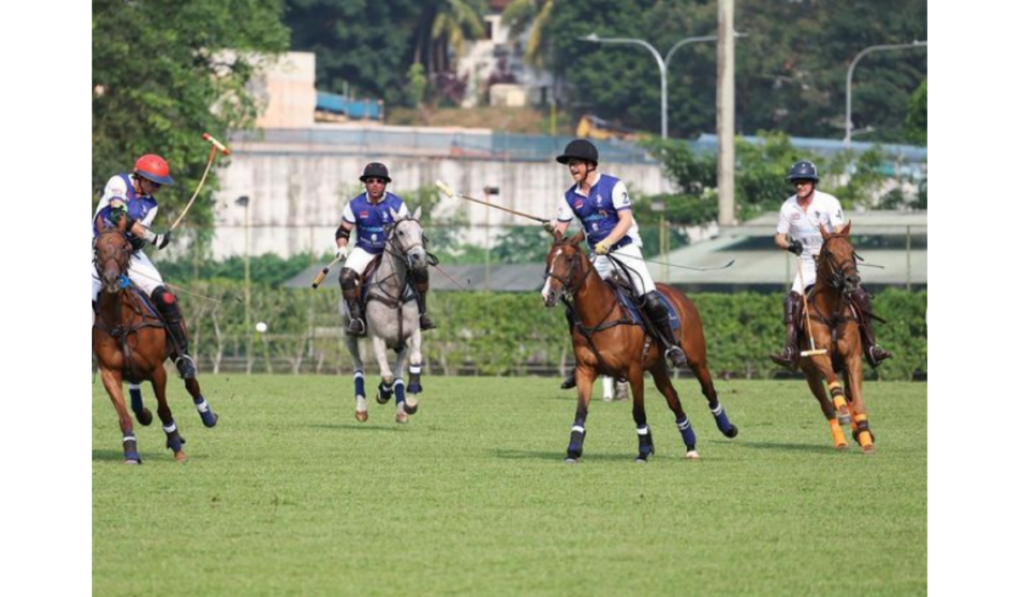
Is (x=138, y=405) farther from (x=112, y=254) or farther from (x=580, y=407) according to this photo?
(x=580, y=407)

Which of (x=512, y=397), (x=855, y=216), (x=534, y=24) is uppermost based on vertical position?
(x=534, y=24)

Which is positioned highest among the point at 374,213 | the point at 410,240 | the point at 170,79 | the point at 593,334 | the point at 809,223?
the point at 170,79

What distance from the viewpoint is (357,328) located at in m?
22.7

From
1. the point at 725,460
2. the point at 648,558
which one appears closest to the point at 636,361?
the point at 725,460

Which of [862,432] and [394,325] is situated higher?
[394,325]

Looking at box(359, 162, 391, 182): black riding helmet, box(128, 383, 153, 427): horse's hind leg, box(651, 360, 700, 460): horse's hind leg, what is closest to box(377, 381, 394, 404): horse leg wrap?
box(359, 162, 391, 182): black riding helmet

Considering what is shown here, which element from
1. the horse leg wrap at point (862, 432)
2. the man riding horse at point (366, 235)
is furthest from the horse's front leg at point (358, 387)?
the horse leg wrap at point (862, 432)

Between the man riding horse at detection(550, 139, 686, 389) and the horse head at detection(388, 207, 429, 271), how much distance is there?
424 cm

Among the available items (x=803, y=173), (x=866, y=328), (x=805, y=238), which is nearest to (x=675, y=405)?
(x=866, y=328)

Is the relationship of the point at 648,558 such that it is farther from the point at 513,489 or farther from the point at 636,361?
the point at 636,361

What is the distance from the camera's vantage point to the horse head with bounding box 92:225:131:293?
16.6 m

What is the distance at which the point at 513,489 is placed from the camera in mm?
15594

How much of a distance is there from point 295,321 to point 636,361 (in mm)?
22600

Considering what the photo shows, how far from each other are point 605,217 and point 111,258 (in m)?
3.81
